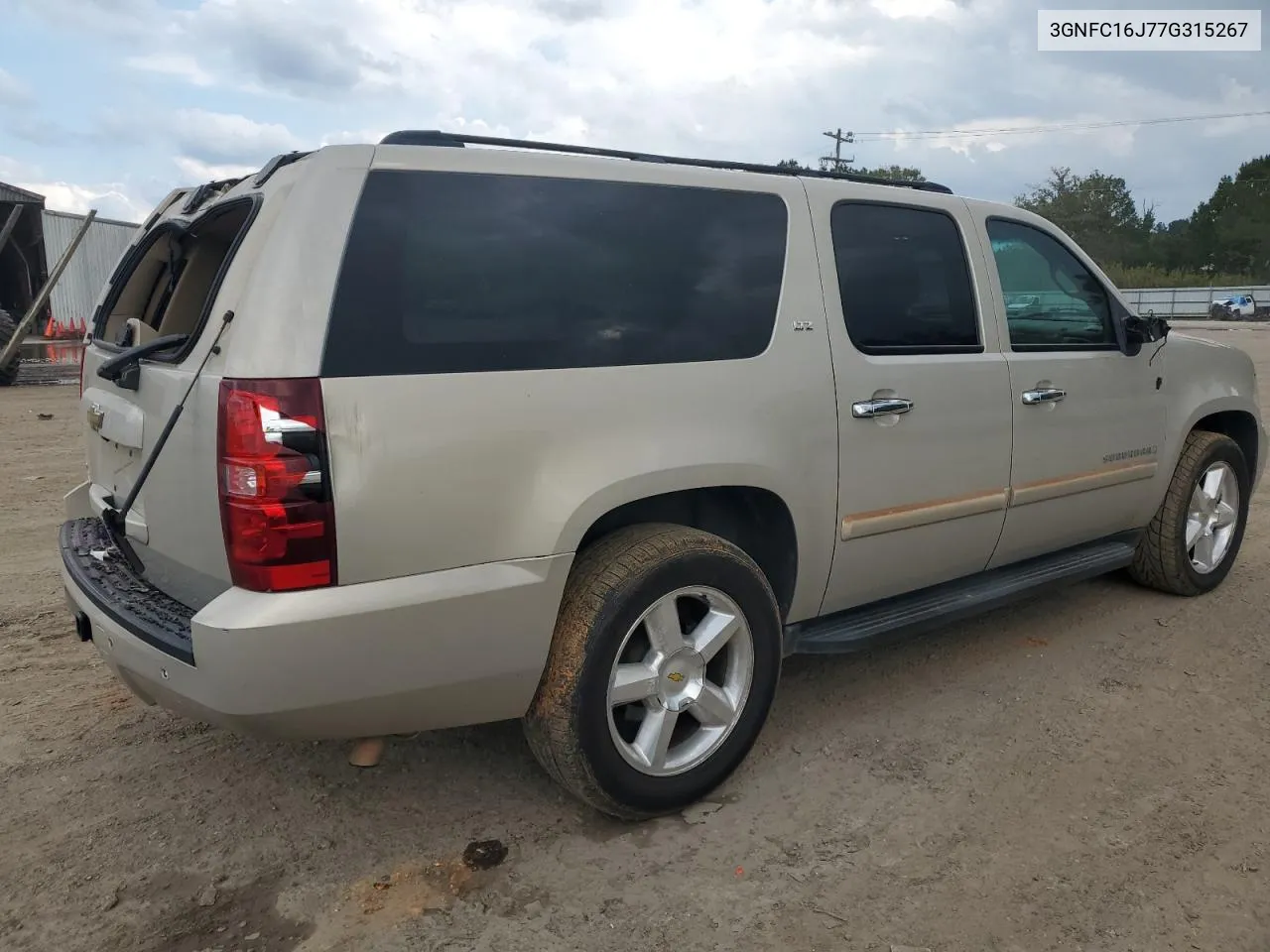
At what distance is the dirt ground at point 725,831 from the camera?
7.88ft

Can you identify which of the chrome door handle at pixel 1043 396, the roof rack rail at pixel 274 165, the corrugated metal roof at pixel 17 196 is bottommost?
the chrome door handle at pixel 1043 396

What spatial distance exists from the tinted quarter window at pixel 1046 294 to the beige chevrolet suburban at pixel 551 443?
1.6 inches

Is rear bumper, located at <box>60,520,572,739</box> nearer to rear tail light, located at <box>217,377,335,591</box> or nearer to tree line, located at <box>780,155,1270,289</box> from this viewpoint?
rear tail light, located at <box>217,377,335,591</box>

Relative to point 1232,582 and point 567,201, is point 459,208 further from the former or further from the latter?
point 1232,582

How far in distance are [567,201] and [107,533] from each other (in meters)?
1.82

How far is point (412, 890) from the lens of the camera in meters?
2.53

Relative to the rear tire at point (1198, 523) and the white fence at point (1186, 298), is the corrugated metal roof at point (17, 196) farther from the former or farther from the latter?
the white fence at point (1186, 298)

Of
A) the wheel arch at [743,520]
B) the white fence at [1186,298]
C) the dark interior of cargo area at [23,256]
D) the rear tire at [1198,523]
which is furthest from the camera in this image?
the white fence at [1186,298]

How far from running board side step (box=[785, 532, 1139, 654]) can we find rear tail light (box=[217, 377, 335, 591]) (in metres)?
1.68

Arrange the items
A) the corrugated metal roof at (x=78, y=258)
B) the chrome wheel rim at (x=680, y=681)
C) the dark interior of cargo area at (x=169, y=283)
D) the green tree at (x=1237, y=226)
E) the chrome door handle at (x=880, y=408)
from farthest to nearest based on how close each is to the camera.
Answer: the green tree at (x=1237, y=226) → the corrugated metal roof at (x=78, y=258) → the chrome door handle at (x=880, y=408) → the dark interior of cargo area at (x=169, y=283) → the chrome wheel rim at (x=680, y=681)

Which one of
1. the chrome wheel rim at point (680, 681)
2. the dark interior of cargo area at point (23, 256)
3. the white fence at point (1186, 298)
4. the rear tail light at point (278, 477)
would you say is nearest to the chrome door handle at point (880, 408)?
the chrome wheel rim at point (680, 681)

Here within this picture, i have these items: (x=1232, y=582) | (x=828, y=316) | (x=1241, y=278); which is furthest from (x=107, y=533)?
(x=1241, y=278)

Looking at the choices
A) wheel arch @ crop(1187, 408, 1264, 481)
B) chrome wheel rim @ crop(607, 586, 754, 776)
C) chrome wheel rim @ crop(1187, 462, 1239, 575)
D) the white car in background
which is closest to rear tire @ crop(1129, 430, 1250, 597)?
chrome wheel rim @ crop(1187, 462, 1239, 575)

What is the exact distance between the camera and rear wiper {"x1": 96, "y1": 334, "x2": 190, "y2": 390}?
2.60m
